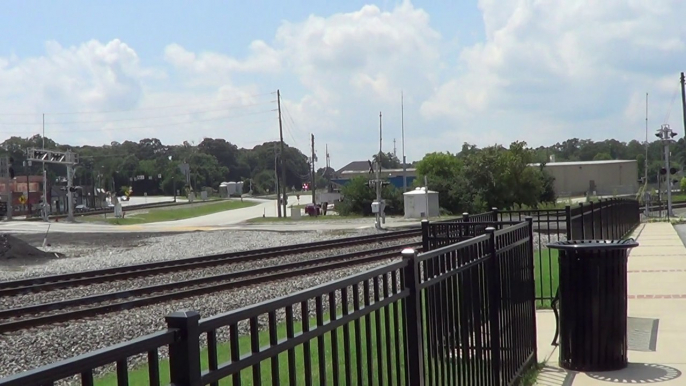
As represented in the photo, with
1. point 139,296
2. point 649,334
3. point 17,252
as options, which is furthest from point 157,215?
point 649,334

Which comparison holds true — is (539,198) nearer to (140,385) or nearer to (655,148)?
(140,385)

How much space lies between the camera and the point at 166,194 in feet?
530

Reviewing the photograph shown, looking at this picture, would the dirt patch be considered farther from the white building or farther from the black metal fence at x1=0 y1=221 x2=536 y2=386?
the white building

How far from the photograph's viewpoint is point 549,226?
62.0ft

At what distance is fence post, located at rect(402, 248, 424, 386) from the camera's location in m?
4.83

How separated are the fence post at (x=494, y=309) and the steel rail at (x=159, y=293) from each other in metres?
8.31

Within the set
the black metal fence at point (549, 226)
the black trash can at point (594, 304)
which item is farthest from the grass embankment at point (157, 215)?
the black trash can at point (594, 304)

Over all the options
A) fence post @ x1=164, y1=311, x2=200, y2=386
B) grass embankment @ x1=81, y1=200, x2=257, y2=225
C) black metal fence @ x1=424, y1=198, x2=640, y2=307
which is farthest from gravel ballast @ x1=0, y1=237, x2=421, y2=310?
grass embankment @ x1=81, y1=200, x2=257, y2=225

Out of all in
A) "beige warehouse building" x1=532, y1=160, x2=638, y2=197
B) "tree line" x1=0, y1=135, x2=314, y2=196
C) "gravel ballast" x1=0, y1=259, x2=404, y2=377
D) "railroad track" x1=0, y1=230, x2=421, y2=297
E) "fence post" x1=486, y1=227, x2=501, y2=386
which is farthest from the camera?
"tree line" x1=0, y1=135, x2=314, y2=196

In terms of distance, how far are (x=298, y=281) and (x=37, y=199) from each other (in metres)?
84.7

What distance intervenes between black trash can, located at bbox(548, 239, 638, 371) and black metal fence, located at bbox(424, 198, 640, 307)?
964 mm

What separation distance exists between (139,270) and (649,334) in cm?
1438

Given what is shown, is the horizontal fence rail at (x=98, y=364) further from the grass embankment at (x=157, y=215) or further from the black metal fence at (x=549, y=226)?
the grass embankment at (x=157, y=215)

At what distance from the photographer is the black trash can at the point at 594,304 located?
25.9 feet
